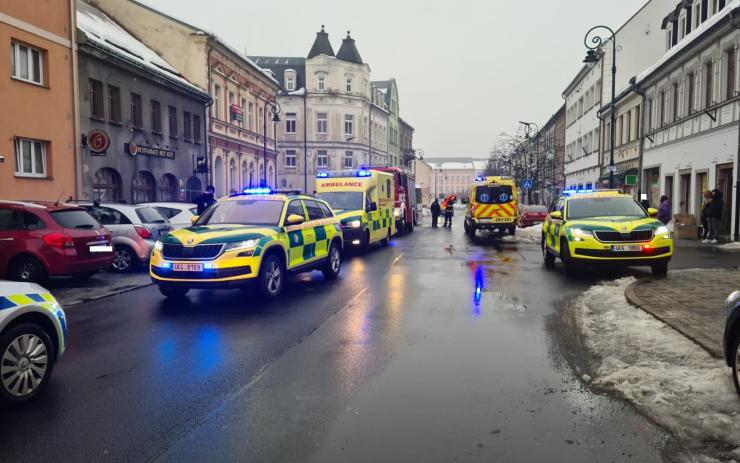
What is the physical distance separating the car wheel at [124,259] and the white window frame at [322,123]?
50.6 metres

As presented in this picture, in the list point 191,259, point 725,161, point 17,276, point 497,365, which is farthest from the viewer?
point 725,161

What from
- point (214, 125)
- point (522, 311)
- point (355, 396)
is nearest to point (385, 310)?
point (522, 311)

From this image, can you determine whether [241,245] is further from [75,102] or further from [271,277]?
[75,102]

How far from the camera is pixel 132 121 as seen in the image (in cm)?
2525

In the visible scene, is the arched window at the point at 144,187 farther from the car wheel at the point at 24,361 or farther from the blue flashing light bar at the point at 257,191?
the car wheel at the point at 24,361

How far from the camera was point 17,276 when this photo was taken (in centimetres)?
1049

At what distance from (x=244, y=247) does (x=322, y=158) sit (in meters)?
54.7

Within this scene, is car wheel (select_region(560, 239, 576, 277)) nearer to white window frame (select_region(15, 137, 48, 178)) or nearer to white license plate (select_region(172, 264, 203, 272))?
white license plate (select_region(172, 264, 203, 272))

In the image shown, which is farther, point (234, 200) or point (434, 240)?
point (434, 240)

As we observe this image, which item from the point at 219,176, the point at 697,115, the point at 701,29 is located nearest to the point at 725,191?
the point at 697,115

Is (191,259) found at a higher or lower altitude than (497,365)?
higher

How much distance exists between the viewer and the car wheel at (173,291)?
9.38 m

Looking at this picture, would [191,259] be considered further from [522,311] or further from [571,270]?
[571,270]

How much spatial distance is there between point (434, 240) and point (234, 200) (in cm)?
1378
